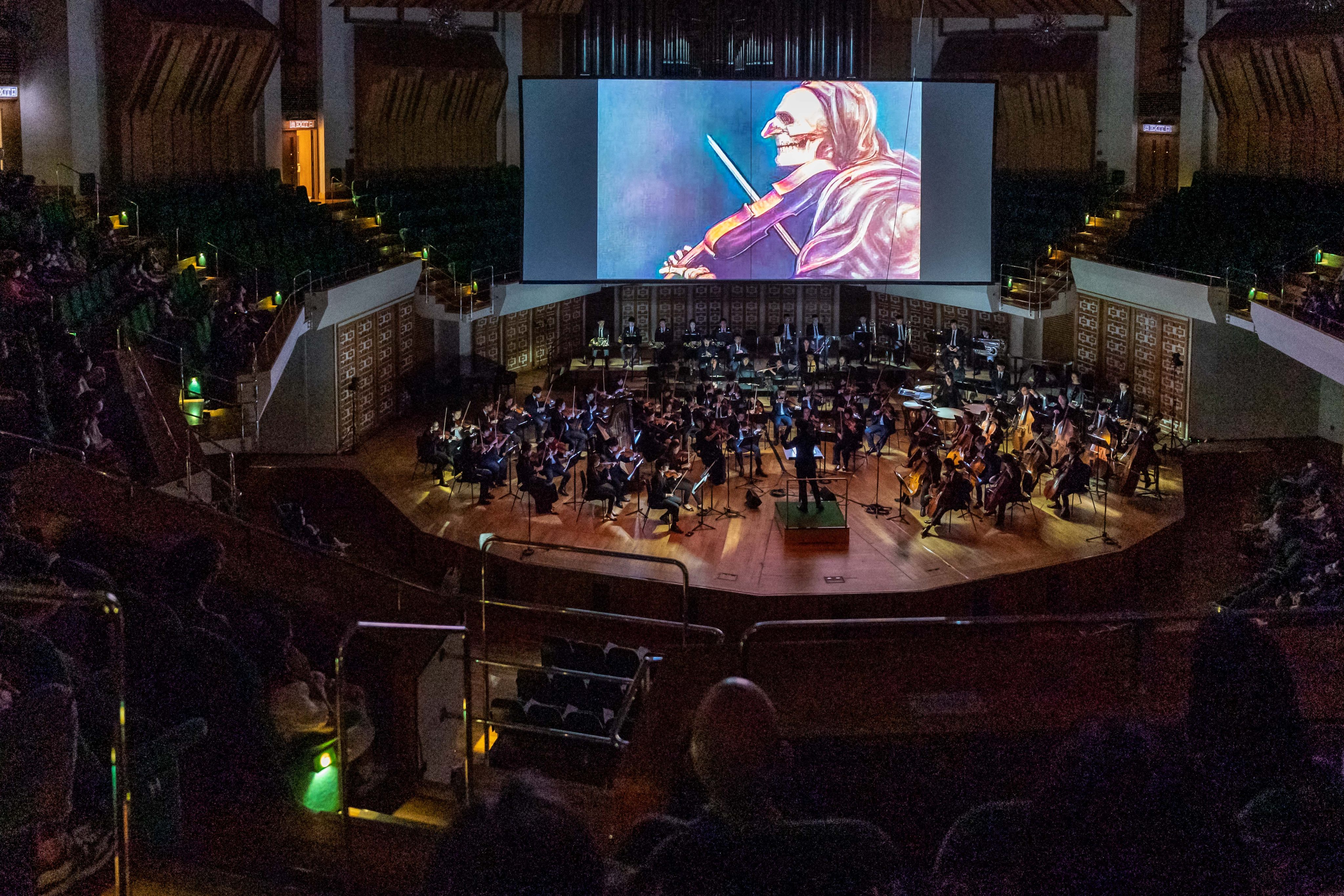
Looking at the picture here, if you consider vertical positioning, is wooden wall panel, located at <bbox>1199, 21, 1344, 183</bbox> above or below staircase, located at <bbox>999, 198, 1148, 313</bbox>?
above

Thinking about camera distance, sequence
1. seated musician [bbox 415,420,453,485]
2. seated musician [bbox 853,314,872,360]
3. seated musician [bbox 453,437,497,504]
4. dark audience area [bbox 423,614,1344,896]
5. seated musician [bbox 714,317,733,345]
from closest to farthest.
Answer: dark audience area [bbox 423,614,1344,896], seated musician [bbox 453,437,497,504], seated musician [bbox 415,420,453,485], seated musician [bbox 853,314,872,360], seated musician [bbox 714,317,733,345]

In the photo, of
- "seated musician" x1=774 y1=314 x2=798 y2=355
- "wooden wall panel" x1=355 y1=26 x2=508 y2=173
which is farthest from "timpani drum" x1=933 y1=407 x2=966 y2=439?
"wooden wall panel" x1=355 y1=26 x2=508 y2=173

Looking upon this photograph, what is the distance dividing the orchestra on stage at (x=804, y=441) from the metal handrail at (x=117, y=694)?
9.44 meters

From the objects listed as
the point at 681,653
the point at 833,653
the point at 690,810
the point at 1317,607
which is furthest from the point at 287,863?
the point at 1317,607

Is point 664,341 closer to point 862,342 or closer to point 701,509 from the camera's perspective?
point 862,342

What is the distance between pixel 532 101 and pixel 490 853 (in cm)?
1636

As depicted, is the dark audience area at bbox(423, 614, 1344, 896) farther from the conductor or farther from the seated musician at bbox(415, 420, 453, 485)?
the seated musician at bbox(415, 420, 453, 485)

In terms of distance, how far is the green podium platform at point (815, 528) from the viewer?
12.8m

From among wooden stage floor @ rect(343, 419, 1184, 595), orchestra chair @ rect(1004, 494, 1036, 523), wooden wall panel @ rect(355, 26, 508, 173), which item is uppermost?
wooden wall panel @ rect(355, 26, 508, 173)

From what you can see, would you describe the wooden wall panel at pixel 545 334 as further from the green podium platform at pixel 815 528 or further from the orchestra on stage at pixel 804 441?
the green podium platform at pixel 815 528

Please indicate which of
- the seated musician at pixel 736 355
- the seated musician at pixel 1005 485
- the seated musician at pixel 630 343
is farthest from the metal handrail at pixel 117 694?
the seated musician at pixel 630 343

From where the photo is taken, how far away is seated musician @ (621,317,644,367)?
1984 centimetres

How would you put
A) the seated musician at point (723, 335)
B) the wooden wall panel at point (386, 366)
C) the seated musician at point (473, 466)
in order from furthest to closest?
the seated musician at point (723, 335) → the wooden wall panel at point (386, 366) → the seated musician at point (473, 466)

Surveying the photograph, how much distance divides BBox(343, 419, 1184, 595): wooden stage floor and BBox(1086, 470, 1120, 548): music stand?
2.3 inches
